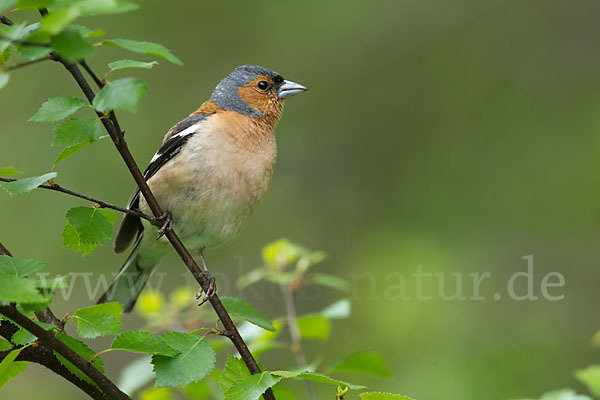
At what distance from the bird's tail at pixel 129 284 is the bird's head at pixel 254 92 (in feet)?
4.10

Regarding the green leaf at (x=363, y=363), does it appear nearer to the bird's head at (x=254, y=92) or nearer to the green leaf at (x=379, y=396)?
the green leaf at (x=379, y=396)

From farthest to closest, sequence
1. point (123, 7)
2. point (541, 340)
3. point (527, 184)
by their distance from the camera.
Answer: point (527, 184) → point (541, 340) → point (123, 7)

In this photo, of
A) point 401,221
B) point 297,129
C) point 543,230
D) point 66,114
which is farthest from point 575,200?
point 66,114

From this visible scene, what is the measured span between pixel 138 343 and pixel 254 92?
308 cm

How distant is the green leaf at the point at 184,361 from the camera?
2.14 metres

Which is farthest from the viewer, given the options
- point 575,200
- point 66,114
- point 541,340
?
point 575,200

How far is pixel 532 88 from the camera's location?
27.8 feet

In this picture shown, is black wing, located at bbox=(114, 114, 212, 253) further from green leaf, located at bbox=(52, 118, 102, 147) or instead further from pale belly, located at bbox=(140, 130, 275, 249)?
green leaf, located at bbox=(52, 118, 102, 147)

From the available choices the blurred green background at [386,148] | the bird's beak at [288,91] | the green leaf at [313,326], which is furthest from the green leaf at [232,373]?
the blurred green background at [386,148]

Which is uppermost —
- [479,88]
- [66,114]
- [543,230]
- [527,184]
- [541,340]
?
[479,88]

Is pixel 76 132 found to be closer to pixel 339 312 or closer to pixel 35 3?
pixel 35 3

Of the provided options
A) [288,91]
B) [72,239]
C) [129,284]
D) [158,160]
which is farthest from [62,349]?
[288,91]

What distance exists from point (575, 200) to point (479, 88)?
201 centimetres

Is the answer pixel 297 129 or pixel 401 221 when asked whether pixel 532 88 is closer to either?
pixel 401 221
